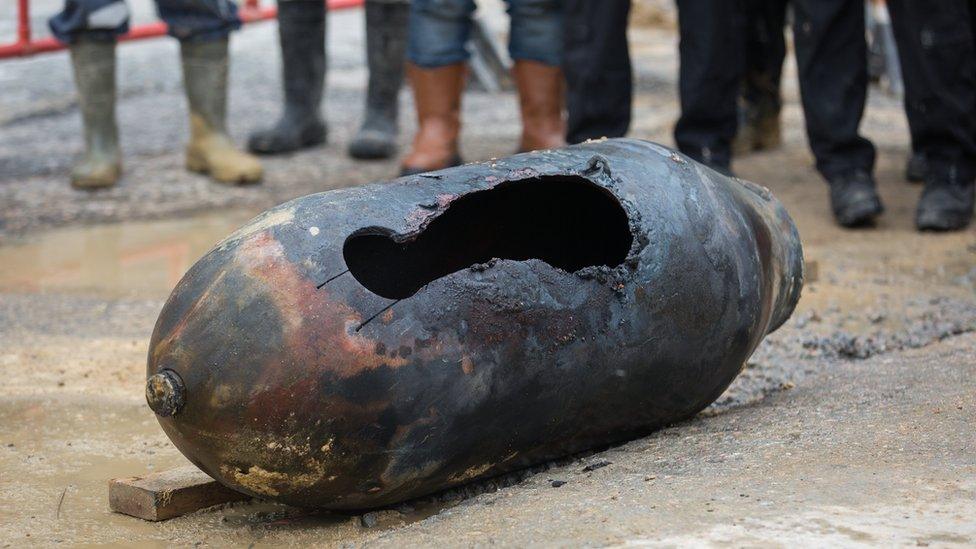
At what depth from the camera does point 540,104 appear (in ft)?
14.7

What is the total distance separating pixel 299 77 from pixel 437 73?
3.05 feet

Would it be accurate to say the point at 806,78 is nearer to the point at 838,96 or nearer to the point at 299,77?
the point at 838,96

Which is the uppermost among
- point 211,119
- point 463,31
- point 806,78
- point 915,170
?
point 463,31

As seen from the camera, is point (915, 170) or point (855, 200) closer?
point (855, 200)

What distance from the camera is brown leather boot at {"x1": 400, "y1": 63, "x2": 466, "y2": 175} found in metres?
4.53

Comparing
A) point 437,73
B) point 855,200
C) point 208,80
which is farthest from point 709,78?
point 208,80

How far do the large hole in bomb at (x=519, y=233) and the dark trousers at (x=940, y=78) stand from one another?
6.84 ft

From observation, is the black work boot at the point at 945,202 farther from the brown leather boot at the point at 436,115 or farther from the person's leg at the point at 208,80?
the person's leg at the point at 208,80

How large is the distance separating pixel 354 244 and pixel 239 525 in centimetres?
49

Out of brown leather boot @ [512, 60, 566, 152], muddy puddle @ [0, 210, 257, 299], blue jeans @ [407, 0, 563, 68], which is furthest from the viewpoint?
brown leather boot @ [512, 60, 566, 152]

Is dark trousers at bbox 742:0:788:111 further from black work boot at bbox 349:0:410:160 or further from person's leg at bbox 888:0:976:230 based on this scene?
black work boot at bbox 349:0:410:160

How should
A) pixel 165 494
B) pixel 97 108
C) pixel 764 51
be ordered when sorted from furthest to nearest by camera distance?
pixel 764 51, pixel 97 108, pixel 165 494

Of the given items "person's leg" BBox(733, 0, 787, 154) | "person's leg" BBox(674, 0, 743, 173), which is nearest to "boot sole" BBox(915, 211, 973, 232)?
"person's leg" BBox(674, 0, 743, 173)

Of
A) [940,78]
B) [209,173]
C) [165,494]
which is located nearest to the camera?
[165,494]
